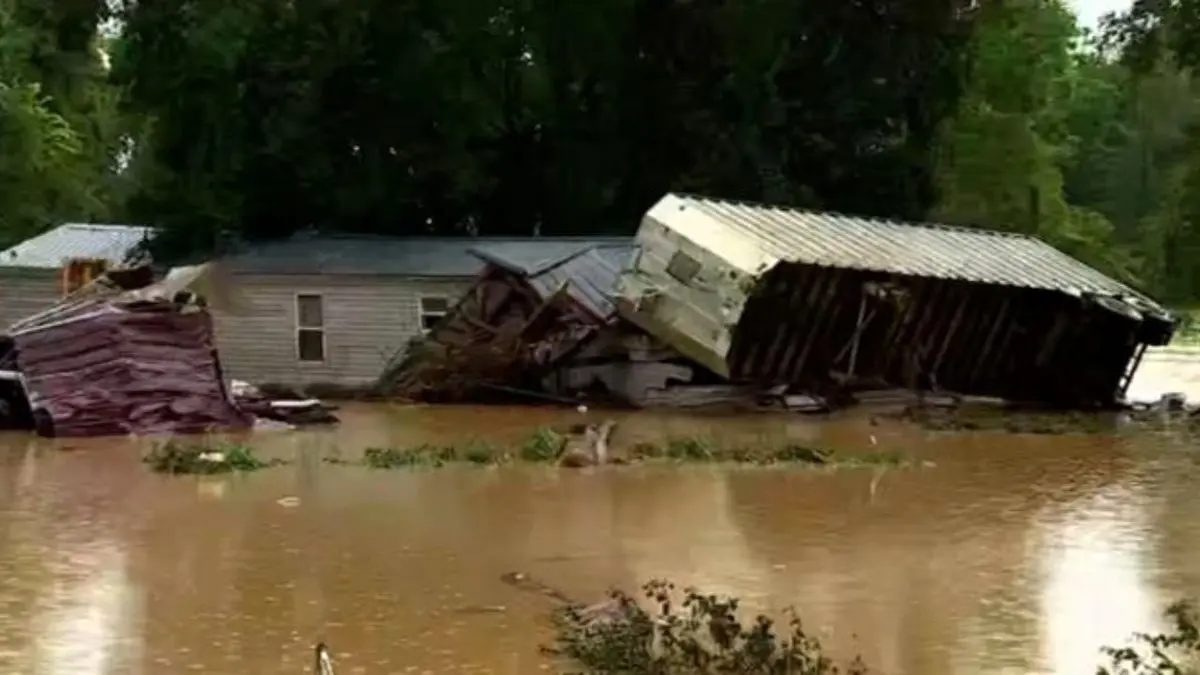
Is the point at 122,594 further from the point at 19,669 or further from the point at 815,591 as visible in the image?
the point at 815,591

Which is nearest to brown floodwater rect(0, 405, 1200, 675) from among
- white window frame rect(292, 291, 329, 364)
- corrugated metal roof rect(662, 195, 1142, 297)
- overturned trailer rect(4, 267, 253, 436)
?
overturned trailer rect(4, 267, 253, 436)

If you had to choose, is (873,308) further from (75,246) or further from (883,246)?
(75,246)

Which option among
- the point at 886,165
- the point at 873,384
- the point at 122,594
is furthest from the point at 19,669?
the point at 886,165

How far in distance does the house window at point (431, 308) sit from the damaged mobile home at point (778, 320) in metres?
1.58

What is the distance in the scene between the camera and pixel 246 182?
39281 millimetres

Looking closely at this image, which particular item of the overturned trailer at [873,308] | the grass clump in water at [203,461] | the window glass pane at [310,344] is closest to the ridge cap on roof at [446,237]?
the window glass pane at [310,344]

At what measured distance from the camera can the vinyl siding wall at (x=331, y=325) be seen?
3609 centimetres

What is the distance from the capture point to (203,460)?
21.2 meters

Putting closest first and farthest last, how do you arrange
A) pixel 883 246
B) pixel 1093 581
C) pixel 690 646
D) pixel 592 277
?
1. pixel 690 646
2. pixel 1093 581
3. pixel 883 246
4. pixel 592 277

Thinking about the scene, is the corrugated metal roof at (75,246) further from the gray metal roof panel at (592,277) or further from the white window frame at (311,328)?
the gray metal roof panel at (592,277)

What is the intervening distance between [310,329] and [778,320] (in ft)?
32.8

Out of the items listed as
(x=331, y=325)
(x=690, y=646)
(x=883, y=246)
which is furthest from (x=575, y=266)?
(x=690, y=646)

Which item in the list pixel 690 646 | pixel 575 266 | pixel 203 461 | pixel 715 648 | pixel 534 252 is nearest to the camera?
pixel 690 646

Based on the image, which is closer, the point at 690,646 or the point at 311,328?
the point at 690,646
